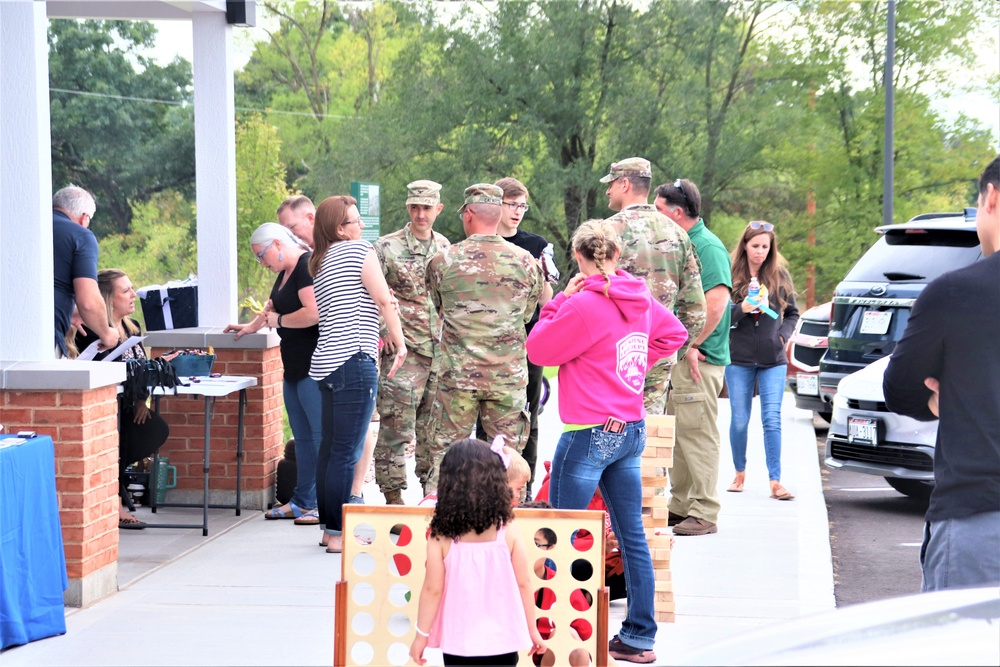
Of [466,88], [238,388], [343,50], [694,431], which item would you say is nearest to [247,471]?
[238,388]

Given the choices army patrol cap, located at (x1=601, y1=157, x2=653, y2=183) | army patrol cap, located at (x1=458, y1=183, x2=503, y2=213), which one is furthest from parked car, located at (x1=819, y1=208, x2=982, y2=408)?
army patrol cap, located at (x1=458, y1=183, x2=503, y2=213)

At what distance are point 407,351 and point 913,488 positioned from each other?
453 centimetres

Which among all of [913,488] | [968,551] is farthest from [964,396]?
[913,488]

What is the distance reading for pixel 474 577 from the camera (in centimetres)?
370

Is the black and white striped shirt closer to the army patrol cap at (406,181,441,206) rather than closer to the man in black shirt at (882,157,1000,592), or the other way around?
the army patrol cap at (406,181,441,206)

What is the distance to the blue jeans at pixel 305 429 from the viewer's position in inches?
288

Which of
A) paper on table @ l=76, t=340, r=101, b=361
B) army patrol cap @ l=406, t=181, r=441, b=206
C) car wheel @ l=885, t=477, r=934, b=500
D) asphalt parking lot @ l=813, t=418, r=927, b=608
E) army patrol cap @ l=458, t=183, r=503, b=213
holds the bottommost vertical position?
asphalt parking lot @ l=813, t=418, r=927, b=608

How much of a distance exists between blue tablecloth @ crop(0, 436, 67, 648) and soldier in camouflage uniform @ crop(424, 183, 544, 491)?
1.89 m

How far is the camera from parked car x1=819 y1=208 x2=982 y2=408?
9961 mm

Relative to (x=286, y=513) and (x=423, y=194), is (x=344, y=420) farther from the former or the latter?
(x=286, y=513)

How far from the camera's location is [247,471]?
8.20 metres

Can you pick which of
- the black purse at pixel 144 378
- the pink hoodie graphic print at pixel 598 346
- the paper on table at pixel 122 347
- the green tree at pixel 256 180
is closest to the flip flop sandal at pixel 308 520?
the black purse at pixel 144 378

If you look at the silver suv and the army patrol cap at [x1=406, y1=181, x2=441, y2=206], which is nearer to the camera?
the army patrol cap at [x1=406, y1=181, x2=441, y2=206]

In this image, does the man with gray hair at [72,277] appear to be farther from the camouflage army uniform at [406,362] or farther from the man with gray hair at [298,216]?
the camouflage army uniform at [406,362]
